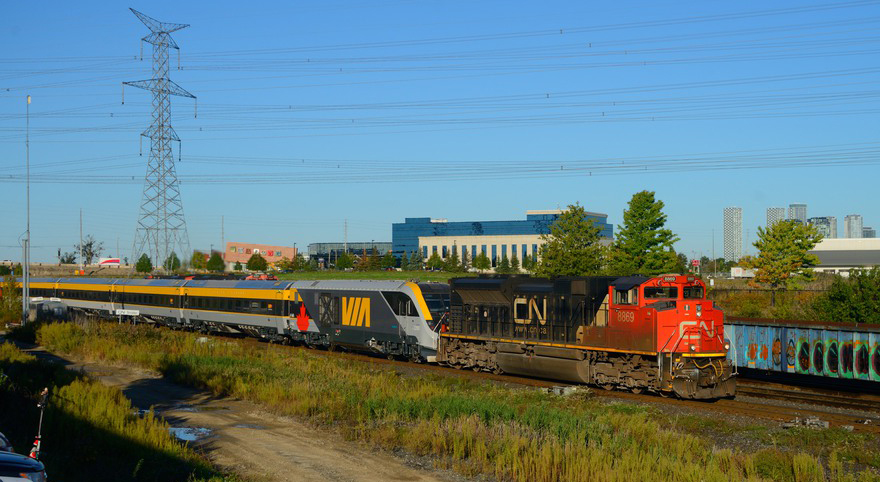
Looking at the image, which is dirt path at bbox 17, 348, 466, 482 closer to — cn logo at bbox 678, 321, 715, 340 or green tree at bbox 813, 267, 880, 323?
cn logo at bbox 678, 321, 715, 340

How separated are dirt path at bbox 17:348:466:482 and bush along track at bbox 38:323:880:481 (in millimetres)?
577

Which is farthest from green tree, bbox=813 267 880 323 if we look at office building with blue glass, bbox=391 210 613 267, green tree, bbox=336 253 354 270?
office building with blue glass, bbox=391 210 613 267

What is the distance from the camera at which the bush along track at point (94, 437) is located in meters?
12.7

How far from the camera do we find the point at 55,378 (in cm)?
2142

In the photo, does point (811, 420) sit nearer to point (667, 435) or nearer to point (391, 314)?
point (667, 435)

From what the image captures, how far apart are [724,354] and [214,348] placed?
845 inches

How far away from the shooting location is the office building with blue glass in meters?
154

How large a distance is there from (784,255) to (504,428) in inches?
2035

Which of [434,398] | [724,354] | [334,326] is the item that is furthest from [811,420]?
[334,326]

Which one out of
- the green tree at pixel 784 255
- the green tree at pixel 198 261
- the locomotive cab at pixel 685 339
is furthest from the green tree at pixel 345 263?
the locomotive cab at pixel 685 339

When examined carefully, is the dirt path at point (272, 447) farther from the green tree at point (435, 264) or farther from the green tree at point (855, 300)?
the green tree at point (435, 264)

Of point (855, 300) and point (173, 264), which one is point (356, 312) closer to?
point (855, 300)

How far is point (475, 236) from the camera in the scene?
159125 millimetres

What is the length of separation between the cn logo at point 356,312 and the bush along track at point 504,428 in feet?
17.5
